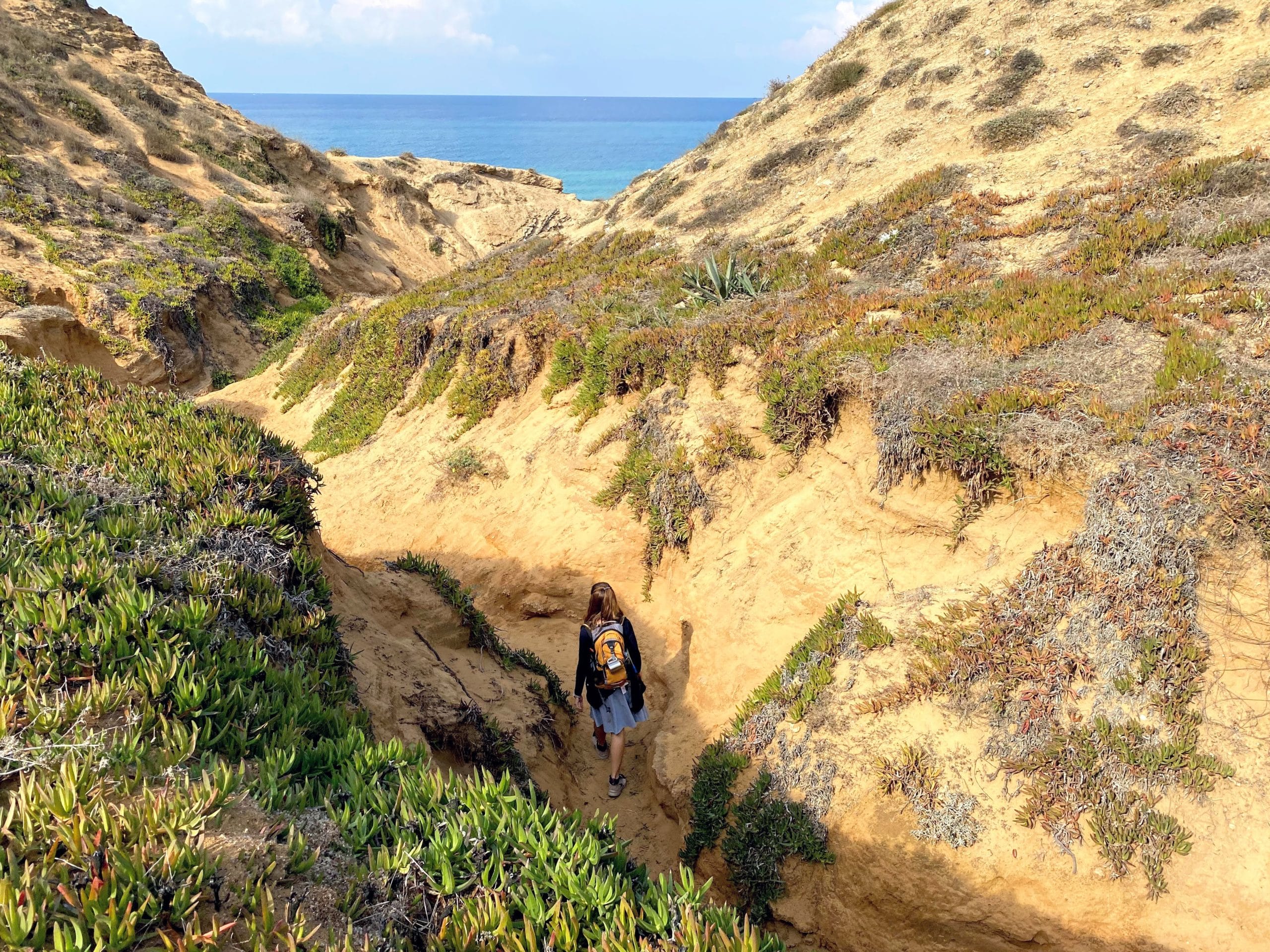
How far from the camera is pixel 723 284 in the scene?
12.2 m

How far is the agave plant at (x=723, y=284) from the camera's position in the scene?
1204cm

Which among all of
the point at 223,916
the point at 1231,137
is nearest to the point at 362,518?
the point at 223,916

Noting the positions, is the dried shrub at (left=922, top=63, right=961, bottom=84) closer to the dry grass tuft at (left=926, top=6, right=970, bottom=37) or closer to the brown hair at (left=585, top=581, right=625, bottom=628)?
the dry grass tuft at (left=926, top=6, right=970, bottom=37)

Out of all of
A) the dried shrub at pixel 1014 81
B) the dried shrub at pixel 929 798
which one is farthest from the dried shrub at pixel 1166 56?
the dried shrub at pixel 929 798

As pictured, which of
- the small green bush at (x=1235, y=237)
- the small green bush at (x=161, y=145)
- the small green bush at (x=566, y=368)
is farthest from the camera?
the small green bush at (x=161, y=145)

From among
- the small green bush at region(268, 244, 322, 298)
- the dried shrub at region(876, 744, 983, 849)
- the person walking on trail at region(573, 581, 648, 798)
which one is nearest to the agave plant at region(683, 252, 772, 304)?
the person walking on trail at region(573, 581, 648, 798)

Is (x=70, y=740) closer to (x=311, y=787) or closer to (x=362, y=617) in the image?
(x=311, y=787)

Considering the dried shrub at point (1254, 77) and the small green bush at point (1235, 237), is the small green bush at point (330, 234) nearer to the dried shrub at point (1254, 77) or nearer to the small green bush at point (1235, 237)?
the dried shrub at point (1254, 77)

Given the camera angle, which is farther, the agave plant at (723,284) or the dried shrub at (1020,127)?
the dried shrub at (1020,127)

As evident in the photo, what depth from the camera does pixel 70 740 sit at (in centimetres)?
297

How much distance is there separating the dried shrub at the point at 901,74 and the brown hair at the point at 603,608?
1833 centimetres

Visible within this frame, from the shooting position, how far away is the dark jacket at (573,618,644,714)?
23.2 feet

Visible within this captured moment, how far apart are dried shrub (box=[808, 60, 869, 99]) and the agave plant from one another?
11102 mm

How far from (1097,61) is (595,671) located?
1793 cm
